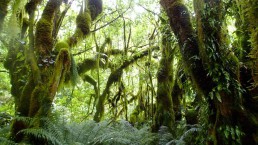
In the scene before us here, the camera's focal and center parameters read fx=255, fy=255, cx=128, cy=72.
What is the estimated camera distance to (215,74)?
10.3 ft

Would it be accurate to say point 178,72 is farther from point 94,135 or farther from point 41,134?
point 41,134

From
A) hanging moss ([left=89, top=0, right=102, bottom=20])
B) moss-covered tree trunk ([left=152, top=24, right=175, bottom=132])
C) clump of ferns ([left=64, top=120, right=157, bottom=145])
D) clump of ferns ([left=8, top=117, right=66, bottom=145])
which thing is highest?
hanging moss ([left=89, top=0, right=102, bottom=20])

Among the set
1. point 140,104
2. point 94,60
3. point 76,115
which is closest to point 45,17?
point 94,60

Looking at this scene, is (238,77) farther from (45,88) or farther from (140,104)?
(140,104)

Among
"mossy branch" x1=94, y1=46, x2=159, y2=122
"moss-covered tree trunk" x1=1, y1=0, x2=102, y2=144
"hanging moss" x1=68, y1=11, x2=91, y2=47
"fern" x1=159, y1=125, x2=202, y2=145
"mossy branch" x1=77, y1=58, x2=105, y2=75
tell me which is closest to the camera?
"moss-covered tree trunk" x1=1, y1=0, x2=102, y2=144

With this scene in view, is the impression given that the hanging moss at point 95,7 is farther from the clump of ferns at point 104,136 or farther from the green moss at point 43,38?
the clump of ferns at point 104,136

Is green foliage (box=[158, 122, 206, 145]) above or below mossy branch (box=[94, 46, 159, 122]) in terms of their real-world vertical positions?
below

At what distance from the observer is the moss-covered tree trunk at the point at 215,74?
306cm

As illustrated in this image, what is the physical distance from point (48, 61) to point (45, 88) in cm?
53

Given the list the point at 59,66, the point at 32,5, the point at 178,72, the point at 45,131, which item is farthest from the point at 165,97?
the point at 32,5

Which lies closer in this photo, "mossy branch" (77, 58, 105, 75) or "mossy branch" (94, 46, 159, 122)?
"mossy branch" (77, 58, 105, 75)

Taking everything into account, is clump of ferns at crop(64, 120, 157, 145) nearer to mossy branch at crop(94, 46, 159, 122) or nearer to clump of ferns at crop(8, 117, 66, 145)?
clump of ferns at crop(8, 117, 66, 145)

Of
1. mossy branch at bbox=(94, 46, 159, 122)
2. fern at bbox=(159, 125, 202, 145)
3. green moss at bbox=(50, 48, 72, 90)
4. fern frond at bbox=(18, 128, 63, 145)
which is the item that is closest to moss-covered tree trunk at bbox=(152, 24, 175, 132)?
fern at bbox=(159, 125, 202, 145)

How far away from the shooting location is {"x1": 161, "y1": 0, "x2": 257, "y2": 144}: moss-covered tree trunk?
3062 mm
